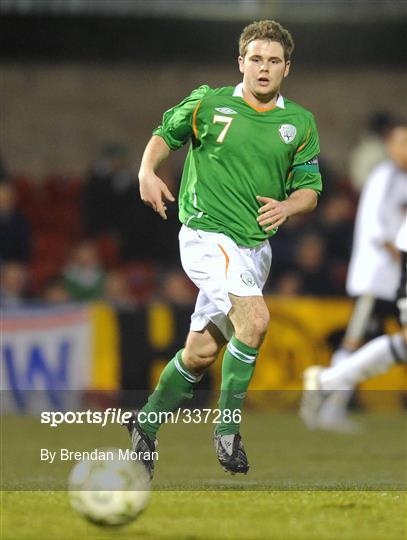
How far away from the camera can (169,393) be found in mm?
7094

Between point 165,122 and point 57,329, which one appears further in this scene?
point 57,329

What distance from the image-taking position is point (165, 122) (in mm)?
6953

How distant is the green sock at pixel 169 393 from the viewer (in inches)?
279

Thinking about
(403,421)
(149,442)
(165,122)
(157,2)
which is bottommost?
(403,421)

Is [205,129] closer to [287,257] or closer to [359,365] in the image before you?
[359,365]

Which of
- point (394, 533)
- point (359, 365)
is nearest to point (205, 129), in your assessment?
point (394, 533)

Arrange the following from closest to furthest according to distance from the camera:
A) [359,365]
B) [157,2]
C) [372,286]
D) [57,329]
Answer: [359,365] → [372,286] → [57,329] → [157,2]

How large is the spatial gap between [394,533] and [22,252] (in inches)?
341

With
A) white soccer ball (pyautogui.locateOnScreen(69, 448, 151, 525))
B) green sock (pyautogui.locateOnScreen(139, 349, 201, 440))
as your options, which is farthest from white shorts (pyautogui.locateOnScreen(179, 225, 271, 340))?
white soccer ball (pyautogui.locateOnScreen(69, 448, 151, 525))

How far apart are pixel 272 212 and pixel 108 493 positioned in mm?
1770

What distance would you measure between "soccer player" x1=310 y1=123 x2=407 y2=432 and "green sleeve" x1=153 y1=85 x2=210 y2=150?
4508 millimetres

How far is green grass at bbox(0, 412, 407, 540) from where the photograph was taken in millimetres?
5527

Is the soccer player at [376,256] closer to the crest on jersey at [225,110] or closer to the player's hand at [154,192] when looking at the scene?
the crest on jersey at [225,110]

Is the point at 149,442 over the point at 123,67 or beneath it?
over
